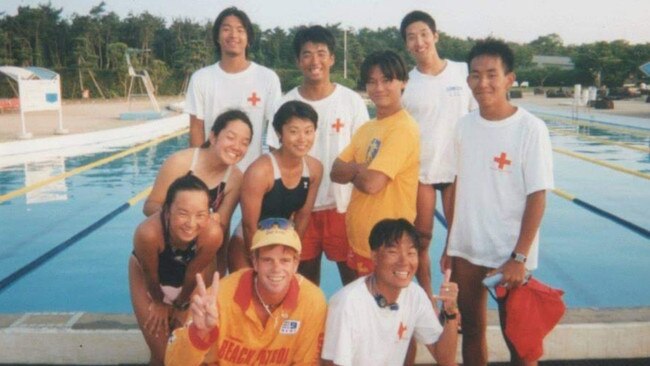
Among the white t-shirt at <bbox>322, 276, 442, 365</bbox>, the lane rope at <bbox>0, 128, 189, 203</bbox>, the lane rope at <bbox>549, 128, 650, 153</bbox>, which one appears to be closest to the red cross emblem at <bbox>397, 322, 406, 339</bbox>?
the white t-shirt at <bbox>322, 276, 442, 365</bbox>

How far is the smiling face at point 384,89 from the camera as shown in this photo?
306 centimetres

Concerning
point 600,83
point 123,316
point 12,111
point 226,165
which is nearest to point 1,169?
point 123,316

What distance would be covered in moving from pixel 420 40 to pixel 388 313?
1969 millimetres

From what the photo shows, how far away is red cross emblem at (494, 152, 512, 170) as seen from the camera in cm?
273

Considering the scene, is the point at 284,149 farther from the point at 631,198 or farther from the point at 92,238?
the point at 631,198

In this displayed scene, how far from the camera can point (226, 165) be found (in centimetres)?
329

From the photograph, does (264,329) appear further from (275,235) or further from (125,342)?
(125,342)

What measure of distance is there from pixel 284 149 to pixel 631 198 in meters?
6.82

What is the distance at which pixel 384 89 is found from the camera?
121 inches

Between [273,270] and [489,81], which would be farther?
[489,81]

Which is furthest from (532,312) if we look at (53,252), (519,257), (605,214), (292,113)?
(605,214)

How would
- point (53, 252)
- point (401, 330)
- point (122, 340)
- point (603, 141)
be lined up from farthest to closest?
point (603, 141) → point (53, 252) → point (122, 340) → point (401, 330)

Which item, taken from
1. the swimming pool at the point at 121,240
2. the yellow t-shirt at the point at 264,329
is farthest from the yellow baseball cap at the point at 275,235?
the swimming pool at the point at 121,240

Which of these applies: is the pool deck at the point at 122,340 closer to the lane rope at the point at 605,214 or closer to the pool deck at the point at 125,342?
the pool deck at the point at 125,342
